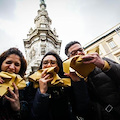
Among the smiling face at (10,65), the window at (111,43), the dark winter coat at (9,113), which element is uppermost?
the window at (111,43)

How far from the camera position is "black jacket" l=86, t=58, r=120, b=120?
106 centimetres

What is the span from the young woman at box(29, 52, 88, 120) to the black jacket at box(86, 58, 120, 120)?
7.2 inches

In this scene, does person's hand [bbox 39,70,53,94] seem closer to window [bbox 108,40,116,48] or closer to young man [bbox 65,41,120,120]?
young man [bbox 65,41,120,120]

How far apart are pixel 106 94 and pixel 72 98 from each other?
0.53 metres

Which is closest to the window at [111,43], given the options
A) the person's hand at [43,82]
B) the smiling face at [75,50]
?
the smiling face at [75,50]

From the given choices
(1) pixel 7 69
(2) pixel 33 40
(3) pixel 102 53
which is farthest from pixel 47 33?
(3) pixel 102 53

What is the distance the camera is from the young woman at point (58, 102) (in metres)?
1.06

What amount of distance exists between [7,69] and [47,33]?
508 cm

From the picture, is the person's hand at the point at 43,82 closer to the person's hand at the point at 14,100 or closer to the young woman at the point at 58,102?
the young woman at the point at 58,102

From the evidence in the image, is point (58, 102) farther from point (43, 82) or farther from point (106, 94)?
point (106, 94)

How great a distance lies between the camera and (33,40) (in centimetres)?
605

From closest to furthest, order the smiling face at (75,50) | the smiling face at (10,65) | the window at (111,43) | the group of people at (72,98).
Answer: the group of people at (72,98) < the smiling face at (10,65) < the smiling face at (75,50) < the window at (111,43)

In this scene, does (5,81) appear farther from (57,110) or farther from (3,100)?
(57,110)

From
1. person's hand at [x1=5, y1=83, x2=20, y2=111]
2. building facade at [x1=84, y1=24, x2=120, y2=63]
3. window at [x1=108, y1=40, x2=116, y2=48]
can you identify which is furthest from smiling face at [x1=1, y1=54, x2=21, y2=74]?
window at [x1=108, y1=40, x2=116, y2=48]
